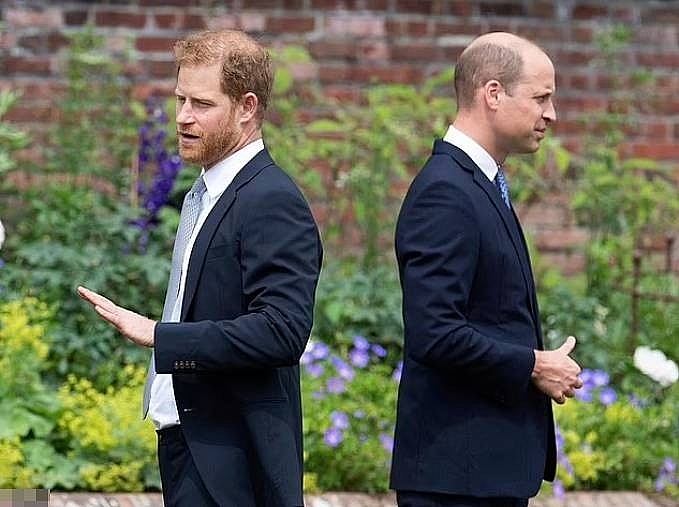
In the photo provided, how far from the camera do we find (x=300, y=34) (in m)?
7.21

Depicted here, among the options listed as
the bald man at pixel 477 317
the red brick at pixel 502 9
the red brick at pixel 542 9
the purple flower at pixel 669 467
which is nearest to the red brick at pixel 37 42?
the red brick at pixel 502 9

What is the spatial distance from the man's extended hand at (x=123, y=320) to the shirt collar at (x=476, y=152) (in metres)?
0.95

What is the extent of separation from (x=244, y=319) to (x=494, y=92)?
916 mm

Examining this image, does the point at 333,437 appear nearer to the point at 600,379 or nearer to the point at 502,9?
the point at 600,379

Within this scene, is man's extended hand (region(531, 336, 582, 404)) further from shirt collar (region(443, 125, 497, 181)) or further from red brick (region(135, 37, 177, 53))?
red brick (region(135, 37, 177, 53))

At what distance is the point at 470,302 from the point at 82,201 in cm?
307

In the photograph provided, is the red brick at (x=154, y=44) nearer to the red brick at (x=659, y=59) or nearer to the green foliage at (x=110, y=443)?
the green foliage at (x=110, y=443)

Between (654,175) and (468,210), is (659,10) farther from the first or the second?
(468,210)

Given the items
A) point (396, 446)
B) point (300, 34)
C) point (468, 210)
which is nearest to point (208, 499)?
point (396, 446)

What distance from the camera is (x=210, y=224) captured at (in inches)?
133

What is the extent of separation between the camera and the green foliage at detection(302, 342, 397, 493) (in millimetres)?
5344

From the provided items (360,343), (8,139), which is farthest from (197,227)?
(8,139)

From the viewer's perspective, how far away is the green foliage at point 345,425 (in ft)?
17.5

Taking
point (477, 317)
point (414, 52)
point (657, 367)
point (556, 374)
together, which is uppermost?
point (414, 52)
